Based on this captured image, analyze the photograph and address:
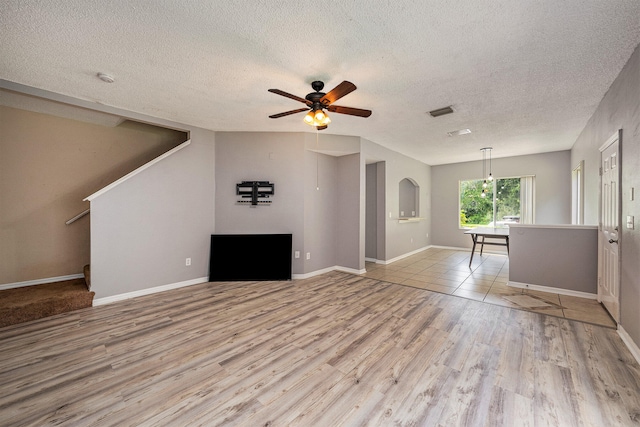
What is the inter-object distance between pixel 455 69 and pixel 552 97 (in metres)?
1.72

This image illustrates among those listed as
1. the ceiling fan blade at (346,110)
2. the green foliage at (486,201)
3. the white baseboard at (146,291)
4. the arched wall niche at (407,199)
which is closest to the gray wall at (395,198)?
the arched wall niche at (407,199)

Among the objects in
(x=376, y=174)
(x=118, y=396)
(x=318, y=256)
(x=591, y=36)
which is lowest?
(x=118, y=396)

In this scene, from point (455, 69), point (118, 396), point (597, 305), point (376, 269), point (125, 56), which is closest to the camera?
point (118, 396)

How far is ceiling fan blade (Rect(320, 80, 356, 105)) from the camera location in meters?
2.19

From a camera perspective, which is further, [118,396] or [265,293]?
[265,293]

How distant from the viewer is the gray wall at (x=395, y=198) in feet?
18.4

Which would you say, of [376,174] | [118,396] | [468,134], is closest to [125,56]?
[118,396]

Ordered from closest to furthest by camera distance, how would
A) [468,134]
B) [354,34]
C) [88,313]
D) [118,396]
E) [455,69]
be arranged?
[118,396], [354,34], [455,69], [88,313], [468,134]

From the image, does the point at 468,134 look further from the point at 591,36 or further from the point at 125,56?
the point at 125,56

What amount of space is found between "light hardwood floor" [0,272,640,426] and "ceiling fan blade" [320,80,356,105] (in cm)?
238

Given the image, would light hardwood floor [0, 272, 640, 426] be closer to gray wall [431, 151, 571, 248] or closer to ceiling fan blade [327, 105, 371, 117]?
ceiling fan blade [327, 105, 371, 117]

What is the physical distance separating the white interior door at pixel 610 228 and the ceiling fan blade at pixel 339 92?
2846 millimetres

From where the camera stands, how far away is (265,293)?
3748 millimetres

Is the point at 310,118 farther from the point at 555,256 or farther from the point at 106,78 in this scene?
the point at 555,256
